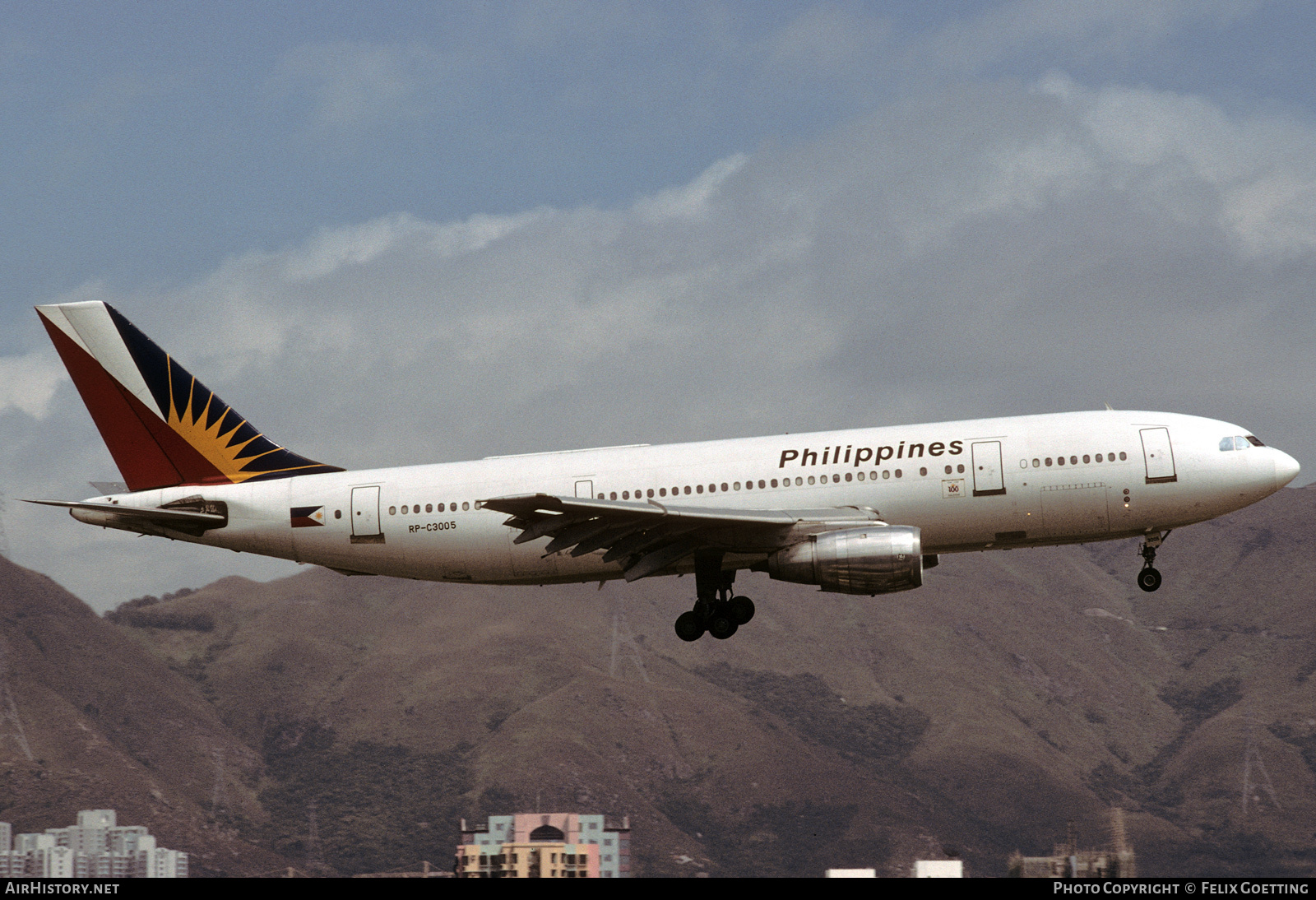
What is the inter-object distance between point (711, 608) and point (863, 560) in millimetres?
5182

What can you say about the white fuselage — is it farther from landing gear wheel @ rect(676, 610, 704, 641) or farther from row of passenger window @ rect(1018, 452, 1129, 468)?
landing gear wheel @ rect(676, 610, 704, 641)

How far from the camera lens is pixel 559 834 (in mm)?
150750

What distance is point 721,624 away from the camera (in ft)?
129

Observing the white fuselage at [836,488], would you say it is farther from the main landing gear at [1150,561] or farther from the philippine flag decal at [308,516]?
the main landing gear at [1150,561]

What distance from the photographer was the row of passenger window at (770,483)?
37.6 meters

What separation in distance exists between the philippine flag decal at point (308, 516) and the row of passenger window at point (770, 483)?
7527 mm

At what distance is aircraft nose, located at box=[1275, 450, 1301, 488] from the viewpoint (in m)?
38.2

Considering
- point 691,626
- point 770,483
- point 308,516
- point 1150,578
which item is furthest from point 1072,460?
point 308,516

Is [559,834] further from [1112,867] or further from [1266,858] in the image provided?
[1266,858]

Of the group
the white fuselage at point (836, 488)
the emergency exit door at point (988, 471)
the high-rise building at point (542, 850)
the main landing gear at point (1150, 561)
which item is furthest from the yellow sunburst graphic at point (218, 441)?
the high-rise building at point (542, 850)

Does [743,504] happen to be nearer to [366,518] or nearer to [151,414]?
[366,518]

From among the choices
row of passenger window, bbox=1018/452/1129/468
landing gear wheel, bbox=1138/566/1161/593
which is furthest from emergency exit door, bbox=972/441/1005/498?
landing gear wheel, bbox=1138/566/1161/593
